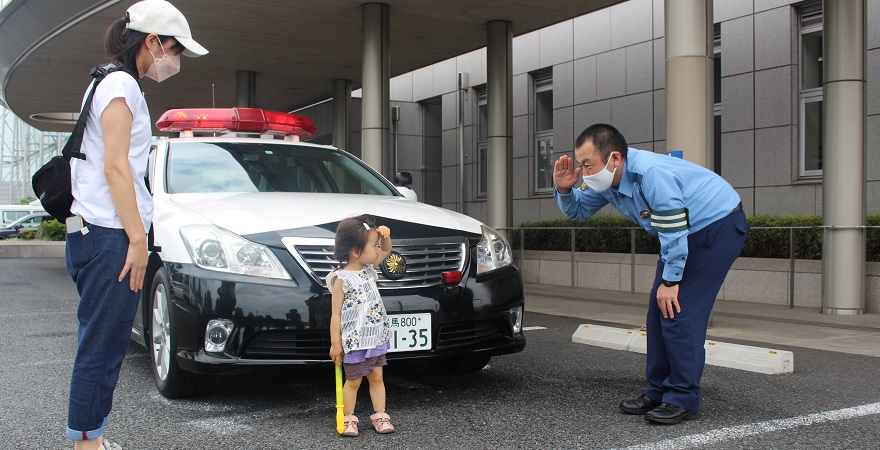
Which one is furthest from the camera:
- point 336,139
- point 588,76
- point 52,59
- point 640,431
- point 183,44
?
point 336,139

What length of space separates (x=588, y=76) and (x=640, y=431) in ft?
43.1

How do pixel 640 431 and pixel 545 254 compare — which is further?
pixel 545 254

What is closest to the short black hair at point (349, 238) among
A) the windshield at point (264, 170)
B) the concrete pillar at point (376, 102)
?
the windshield at point (264, 170)

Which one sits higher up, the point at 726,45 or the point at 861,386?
the point at 726,45

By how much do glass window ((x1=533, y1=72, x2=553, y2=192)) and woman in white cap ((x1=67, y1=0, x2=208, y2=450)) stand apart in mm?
15058

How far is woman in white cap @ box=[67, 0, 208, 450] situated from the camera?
2.89 m

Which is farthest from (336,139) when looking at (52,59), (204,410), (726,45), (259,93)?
(204,410)

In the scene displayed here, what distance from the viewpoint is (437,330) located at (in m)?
4.30

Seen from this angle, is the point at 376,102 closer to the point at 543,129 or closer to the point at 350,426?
the point at 543,129

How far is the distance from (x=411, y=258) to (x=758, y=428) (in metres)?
1.92

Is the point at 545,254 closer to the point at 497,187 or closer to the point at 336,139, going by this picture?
the point at 497,187

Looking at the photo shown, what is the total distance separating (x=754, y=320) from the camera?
8.81 meters

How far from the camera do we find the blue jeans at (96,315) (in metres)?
2.90

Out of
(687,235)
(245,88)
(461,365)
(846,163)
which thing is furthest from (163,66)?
(245,88)
